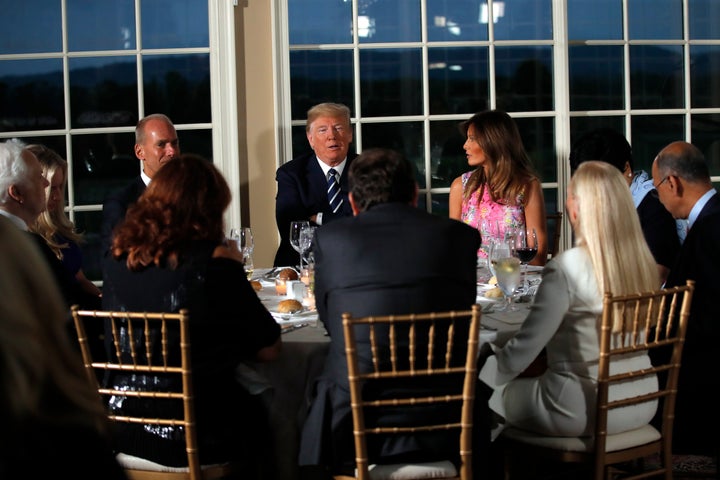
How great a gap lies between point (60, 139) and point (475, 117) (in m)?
2.37

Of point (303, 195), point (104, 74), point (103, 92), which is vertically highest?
point (104, 74)

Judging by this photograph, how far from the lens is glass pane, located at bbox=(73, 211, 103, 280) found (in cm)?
518

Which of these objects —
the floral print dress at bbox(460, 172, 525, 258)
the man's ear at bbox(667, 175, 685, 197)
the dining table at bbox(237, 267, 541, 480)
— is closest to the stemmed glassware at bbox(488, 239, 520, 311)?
the dining table at bbox(237, 267, 541, 480)

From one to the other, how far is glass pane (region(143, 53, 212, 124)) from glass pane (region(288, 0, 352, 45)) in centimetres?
53

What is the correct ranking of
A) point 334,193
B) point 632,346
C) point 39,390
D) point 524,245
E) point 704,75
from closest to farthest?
point 39,390
point 632,346
point 524,245
point 334,193
point 704,75

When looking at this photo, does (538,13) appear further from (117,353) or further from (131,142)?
(117,353)

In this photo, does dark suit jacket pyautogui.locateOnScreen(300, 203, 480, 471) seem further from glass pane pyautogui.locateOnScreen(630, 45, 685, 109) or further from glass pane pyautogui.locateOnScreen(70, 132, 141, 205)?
glass pane pyautogui.locateOnScreen(630, 45, 685, 109)

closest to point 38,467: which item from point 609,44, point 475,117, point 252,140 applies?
point 475,117

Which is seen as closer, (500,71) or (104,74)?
(104,74)

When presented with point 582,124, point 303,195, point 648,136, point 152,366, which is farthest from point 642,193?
point 152,366

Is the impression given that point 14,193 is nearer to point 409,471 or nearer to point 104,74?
point 409,471

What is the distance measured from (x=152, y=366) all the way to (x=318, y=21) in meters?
3.19

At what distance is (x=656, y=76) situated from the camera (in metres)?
5.37

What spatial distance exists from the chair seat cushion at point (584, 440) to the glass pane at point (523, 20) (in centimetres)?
309
